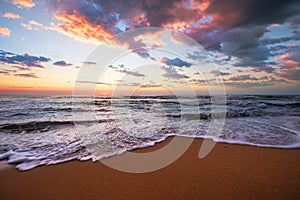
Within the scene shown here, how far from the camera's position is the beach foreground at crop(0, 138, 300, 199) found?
81.0 inches

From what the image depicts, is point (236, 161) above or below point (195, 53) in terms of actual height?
below

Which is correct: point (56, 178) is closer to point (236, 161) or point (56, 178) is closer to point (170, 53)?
point (236, 161)

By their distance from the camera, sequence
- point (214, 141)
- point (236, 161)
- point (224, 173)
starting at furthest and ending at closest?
point (214, 141)
point (236, 161)
point (224, 173)

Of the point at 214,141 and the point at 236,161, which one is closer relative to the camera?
the point at 236,161

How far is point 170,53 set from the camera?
1001 cm

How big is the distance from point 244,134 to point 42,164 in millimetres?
5735

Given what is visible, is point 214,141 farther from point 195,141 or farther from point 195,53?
point 195,53

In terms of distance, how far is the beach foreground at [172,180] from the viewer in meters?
2.06

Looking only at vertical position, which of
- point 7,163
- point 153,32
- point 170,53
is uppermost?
point 153,32

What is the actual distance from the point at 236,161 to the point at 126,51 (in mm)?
9112

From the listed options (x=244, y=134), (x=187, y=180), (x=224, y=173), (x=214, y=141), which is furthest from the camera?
(x=244, y=134)

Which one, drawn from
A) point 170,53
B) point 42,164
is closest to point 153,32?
point 170,53

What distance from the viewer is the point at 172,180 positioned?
2369mm

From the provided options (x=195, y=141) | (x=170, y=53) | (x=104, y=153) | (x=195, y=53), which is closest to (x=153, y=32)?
(x=170, y=53)
